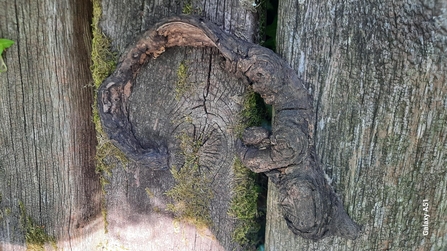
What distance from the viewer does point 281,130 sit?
1403mm

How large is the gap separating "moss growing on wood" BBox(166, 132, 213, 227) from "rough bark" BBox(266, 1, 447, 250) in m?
0.55

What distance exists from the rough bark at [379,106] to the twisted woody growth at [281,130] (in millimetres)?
65

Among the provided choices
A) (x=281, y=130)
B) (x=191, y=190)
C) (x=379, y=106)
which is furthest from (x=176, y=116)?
(x=379, y=106)

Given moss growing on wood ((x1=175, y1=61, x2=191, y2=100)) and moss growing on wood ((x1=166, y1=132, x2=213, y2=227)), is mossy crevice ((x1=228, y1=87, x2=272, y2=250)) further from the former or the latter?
moss growing on wood ((x1=175, y1=61, x2=191, y2=100))

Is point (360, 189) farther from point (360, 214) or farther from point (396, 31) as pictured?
point (396, 31)

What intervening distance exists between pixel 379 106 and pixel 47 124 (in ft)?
4.93

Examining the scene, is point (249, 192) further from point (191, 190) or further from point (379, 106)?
point (379, 106)

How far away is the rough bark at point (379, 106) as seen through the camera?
1.31m

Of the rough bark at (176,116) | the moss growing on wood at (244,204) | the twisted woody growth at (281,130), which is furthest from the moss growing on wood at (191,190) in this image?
the twisted woody growth at (281,130)

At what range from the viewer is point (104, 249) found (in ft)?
6.40

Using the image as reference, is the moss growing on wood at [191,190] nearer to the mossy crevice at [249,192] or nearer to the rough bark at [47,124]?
the mossy crevice at [249,192]

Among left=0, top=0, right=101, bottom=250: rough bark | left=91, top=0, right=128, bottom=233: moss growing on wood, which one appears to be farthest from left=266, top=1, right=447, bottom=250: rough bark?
left=0, top=0, right=101, bottom=250: rough bark

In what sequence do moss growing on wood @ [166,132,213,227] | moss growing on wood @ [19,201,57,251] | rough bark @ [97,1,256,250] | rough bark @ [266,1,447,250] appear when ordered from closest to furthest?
rough bark @ [266,1,447,250]
rough bark @ [97,1,256,250]
moss growing on wood @ [166,132,213,227]
moss growing on wood @ [19,201,57,251]

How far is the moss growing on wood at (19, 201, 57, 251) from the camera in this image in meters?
1.88
